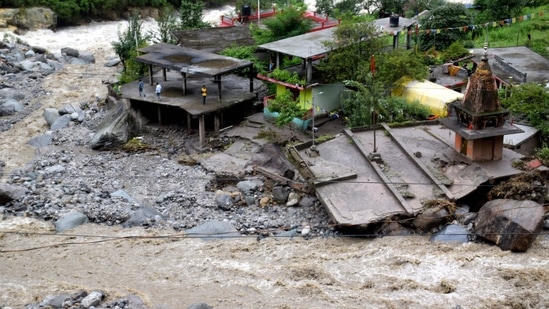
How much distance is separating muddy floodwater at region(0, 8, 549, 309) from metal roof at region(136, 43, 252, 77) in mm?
9846

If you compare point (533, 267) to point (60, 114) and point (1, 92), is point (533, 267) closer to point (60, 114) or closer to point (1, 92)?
point (60, 114)

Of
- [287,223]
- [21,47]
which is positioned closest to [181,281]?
[287,223]

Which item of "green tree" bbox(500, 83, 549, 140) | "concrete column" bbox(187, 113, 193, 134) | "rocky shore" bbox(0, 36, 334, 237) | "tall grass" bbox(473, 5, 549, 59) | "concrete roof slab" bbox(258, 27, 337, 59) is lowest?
"rocky shore" bbox(0, 36, 334, 237)

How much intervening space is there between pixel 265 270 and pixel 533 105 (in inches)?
521

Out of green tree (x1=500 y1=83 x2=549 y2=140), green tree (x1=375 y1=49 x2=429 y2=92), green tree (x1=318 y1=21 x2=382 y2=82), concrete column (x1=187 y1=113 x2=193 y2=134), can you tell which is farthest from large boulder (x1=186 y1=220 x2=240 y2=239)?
green tree (x1=500 y1=83 x2=549 y2=140)

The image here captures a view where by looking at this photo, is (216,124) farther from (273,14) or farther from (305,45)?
(273,14)

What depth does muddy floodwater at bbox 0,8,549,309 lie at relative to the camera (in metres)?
19.4

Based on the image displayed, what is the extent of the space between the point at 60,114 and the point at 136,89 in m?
5.28

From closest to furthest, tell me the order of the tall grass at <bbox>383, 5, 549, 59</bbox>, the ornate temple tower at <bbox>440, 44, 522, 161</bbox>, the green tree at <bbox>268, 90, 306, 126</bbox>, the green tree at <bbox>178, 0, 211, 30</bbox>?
the ornate temple tower at <bbox>440, 44, 522, 161</bbox>, the green tree at <bbox>268, 90, 306, 126</bbox>, the tall grass at <bbox>383, 5, 549, 59</bbox>, the green tree at <bbox>178, 0, 211, 30</bbox>

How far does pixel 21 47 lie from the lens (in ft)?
158

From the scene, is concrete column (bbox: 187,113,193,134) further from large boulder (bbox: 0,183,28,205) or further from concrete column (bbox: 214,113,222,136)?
large boulder (bbox: 0,183,28,205)

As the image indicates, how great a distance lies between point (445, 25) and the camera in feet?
126

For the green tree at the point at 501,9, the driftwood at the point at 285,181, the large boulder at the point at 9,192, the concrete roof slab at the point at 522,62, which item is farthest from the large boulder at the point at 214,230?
the green tree at the point at 501,9

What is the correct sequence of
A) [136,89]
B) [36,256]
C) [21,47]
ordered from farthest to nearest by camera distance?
1. [21,47]
2. [136,89]
3. [36,256]
